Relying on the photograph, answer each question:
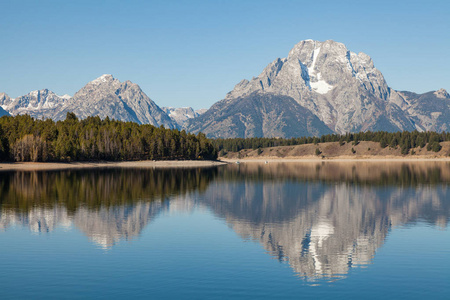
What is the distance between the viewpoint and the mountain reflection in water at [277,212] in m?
47.0

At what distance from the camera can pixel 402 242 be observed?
163 ft

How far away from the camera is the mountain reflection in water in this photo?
4700 cm

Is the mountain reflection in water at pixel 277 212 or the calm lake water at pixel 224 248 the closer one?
the calm lake water at pixel 224 248

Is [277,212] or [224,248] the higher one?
[277,212]

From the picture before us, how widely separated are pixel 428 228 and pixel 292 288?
31822 mm

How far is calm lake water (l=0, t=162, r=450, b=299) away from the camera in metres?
33.9

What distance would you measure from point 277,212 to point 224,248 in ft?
86.7

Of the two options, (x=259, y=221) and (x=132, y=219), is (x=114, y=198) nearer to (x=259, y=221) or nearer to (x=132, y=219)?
(x=132, y=219)

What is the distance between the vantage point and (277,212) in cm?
7181

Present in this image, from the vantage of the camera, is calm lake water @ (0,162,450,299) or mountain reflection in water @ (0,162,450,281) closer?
calm lake water @ (0,162,450,299)

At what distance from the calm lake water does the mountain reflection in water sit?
0.19 meters

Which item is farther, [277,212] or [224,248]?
[277,212]

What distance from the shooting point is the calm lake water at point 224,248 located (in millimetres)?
33938

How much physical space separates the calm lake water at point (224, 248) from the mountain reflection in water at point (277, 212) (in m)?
0.19
